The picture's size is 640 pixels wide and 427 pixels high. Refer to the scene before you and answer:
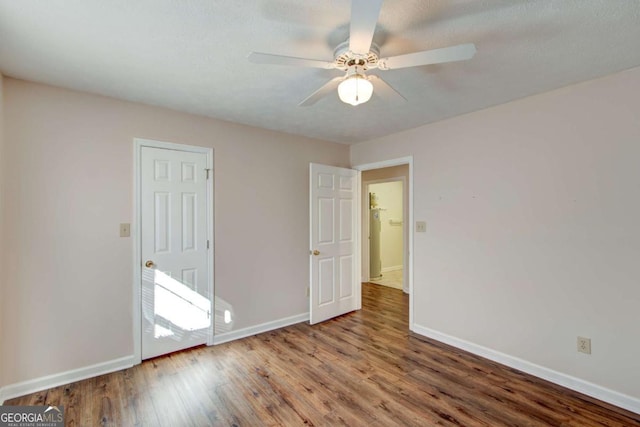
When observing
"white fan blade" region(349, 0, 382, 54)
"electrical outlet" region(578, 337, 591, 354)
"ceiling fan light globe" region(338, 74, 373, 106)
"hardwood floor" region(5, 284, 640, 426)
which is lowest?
"hardwood floor" region(5, 284, 640, 426)

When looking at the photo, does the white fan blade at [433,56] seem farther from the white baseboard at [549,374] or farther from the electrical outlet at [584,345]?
the white baseboard at [549,374]

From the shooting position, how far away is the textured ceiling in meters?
1.47

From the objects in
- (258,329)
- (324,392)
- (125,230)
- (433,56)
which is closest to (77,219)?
(125,230)

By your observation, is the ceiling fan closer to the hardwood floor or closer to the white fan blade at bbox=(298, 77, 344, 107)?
the white fan blade at bbox=(298, 77, 344, 107)

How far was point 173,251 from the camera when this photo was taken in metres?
2.90

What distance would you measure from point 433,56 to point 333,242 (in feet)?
8.91

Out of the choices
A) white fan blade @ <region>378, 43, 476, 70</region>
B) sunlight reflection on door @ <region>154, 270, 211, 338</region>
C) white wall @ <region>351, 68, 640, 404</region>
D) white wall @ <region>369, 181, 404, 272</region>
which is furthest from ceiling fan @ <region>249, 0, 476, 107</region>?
white wall @ <region>369, 181, 404, 272</region>

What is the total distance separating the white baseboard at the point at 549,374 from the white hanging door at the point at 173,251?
2.52 meters

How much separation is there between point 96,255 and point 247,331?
1.65m

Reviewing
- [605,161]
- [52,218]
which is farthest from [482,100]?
[52,218]

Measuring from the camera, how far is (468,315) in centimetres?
299

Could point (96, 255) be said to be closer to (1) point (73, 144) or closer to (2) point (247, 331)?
(1) point (73, 144)

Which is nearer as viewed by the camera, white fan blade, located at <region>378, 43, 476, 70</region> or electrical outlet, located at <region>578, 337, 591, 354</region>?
white fan blade, located at <region>378, 43, 476, 70</region>

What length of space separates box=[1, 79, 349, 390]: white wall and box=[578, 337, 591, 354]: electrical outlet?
9.88 ft
